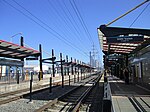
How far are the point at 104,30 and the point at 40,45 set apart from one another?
23.8 meters

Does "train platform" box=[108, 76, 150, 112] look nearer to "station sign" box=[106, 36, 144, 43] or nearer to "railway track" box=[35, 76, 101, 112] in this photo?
"railway track" box=[35, 76, 101, 112]

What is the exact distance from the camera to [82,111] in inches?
407

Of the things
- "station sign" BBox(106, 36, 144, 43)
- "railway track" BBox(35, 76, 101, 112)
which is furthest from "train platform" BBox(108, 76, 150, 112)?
"station sign" BBox(106, 36, 144, 43)

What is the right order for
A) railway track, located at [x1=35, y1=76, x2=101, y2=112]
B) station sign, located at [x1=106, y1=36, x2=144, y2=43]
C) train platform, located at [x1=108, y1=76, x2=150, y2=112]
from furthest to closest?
station sign, located at [x1=106, y1=36, x2=144, y2=43]
railway track, located at [x1=35, y1=76, x2=101, y2=112]
train platform, located at [x1=108, y1=76, x2=150, y2=112]

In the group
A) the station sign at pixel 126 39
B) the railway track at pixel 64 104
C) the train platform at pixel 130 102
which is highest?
the station sign at pixel 126 39

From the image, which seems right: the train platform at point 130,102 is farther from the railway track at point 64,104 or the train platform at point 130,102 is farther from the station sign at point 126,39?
the station sign at point 126,39

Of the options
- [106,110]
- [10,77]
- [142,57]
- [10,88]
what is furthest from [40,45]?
[106,110]

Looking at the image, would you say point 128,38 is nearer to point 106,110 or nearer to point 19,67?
point 106,110

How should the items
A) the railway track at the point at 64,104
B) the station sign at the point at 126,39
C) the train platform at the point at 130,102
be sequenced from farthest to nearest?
1. the station sign at the point at 126,39
2. the railway track at the point at 64,104
3. the train platform at the point at 130,102

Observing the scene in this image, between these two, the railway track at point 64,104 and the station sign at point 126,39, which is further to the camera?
the station sign at point 126,39

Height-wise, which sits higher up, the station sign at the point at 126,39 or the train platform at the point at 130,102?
the station sign at the point at 126,39

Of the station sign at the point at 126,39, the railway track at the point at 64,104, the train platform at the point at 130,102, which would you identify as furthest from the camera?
the station sign at the point at 126,39

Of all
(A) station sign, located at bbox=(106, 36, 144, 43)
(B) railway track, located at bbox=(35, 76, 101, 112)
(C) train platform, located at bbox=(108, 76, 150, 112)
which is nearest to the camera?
(C) train platform, located at bbox=(108, 76, 150, 112)

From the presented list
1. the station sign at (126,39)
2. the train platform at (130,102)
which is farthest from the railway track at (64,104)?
the station sign at (126,39)
